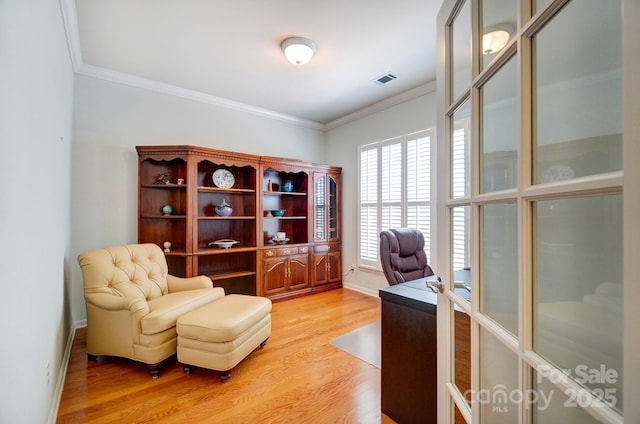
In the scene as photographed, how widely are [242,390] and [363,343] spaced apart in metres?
1.22

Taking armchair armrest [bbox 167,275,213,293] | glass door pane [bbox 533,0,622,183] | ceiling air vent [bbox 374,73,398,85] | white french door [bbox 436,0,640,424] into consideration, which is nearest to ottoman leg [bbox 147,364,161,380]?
armchair armrest [bbox 167,275,213,293]

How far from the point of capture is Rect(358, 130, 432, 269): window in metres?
3.54

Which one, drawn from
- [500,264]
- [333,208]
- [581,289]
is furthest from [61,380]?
[333,208]

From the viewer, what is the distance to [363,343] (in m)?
2.71

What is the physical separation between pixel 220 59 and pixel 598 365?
336cm

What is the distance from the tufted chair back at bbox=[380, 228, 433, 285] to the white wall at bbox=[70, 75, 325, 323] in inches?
111

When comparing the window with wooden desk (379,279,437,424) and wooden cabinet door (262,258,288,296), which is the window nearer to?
wooden cabinet door (262,258,288,296)

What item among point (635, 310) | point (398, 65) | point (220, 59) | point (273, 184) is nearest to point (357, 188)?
point (273, 184)

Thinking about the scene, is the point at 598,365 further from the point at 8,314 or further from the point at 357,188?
the point at 357,188

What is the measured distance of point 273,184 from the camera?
4402 millimetres

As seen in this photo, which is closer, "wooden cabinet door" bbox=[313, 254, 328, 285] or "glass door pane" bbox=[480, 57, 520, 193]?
"glass door pane" bbox=[480, 57, 520, 193]

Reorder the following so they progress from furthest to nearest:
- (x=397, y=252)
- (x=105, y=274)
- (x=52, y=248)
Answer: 1. (x=397, y=252)
2. (x=105, y=274)
3. (x=52, y=248)

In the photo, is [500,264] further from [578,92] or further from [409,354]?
[409,354]

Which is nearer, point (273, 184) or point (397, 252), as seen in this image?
point (397, 252)
